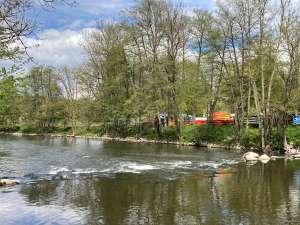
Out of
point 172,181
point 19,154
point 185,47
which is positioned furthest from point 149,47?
point 172,181

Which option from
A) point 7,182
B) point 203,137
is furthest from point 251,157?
point 7,182

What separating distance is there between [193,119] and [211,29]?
65.5ft

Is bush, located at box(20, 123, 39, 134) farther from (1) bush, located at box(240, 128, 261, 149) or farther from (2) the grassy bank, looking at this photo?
(1) bush, located at box(240, 128, 261, 149)

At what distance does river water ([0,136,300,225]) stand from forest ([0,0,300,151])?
589 centimetres

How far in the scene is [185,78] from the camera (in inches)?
2318

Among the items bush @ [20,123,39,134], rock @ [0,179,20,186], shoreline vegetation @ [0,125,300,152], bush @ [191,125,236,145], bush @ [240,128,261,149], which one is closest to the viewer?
rock @ [0,179,20,186]

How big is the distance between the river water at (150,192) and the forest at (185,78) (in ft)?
19.3

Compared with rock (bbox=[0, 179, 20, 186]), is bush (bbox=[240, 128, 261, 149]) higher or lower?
higher

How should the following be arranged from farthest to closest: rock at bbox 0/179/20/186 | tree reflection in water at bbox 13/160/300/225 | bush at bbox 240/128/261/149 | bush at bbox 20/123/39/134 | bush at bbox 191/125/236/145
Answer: bush at bbox 20/123/39/134 → bush at bbox 191/125/236/145 → bush at bbox 240/128/261/149 → rock at bbox 0/179/20/186 → tree reflection in water at bbox 13/160/300/225

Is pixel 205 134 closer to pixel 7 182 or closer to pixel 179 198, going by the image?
pixel 7 182

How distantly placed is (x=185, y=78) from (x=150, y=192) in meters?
37.8

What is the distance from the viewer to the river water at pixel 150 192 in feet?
55.8

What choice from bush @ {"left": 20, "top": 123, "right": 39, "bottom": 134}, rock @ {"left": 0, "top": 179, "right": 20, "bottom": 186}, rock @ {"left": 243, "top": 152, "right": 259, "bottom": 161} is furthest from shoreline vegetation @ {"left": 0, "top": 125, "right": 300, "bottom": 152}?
rock @ {"left": 0, "top": 179, "right": 20, "bottom": 186}

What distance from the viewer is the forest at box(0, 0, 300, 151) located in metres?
43.3
